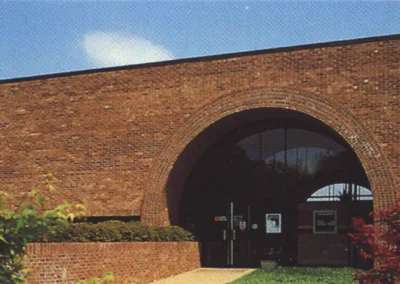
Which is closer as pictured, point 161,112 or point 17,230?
point 17,230

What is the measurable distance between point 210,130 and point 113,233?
5259 mm

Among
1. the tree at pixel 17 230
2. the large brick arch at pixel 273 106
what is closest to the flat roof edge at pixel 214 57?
the large brick arch at pixel 273 106

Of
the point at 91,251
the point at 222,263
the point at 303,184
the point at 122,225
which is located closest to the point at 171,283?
the point at 122,225

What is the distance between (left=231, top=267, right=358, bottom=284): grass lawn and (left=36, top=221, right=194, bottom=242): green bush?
2462 mm

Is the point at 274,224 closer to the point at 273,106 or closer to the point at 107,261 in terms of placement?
the point at 273,106

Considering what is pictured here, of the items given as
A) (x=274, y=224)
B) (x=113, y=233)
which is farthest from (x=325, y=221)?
(x=113, y=233)

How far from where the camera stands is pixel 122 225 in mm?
→ 14680

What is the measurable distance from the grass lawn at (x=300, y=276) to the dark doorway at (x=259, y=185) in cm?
308

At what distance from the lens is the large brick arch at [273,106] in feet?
51.1

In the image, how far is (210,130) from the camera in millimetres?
17828

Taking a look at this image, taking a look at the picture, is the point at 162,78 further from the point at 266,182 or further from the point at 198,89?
the point at 266,182

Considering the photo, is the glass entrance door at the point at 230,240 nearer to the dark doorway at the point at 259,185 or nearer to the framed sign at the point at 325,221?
the dark doorway at the point at 259,185

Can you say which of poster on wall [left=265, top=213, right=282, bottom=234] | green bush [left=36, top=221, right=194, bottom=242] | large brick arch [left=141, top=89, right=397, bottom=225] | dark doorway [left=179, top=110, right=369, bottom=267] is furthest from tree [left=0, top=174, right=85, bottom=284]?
poster on wall [left=265, top=213, right=282, bottom=234]

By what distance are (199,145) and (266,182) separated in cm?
246
